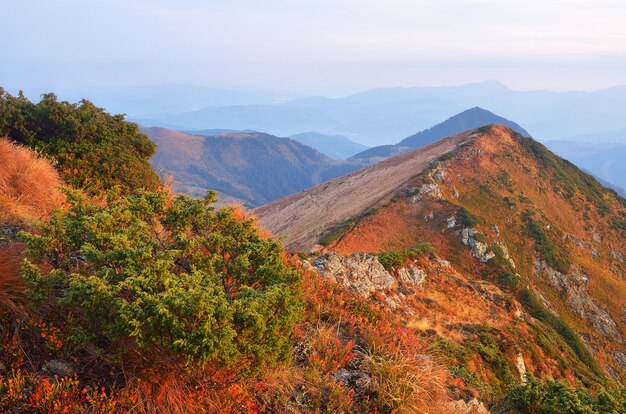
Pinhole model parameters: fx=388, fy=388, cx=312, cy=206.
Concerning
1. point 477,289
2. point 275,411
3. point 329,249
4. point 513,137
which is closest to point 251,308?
point 275,411

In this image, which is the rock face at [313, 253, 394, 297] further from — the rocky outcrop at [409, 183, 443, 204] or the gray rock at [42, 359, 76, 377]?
the rocky outcrop at [409, 183, 443, 204]

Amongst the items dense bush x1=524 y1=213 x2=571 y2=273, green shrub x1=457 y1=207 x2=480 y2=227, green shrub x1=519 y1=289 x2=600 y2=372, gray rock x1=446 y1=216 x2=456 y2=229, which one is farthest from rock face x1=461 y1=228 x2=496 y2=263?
dense bush x1=524 y1=213 x2=571 y2=273

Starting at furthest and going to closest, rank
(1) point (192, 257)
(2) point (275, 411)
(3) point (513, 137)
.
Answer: (3) point (513, 137) → (1) point (192, 257) → (2) point (275, 411)

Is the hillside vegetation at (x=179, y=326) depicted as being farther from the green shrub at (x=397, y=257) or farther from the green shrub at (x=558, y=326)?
the green shrub at (x=558, y=326)

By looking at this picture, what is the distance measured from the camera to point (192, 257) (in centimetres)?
609

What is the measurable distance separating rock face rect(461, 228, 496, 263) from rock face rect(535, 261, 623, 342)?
771cm

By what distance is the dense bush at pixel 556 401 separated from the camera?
24.0ft

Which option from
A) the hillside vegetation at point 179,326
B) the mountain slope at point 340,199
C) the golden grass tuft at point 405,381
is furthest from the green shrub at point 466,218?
the golden grass tuft at point 405,381

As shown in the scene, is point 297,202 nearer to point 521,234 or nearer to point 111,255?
point 521,234

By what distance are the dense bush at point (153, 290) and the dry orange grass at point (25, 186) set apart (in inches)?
171

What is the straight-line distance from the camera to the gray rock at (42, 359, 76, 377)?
16.0ft

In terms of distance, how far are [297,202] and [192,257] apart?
222ft

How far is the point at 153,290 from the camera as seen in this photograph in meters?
4.91

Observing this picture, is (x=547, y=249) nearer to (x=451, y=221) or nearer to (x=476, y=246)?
(x=476, y=246)
